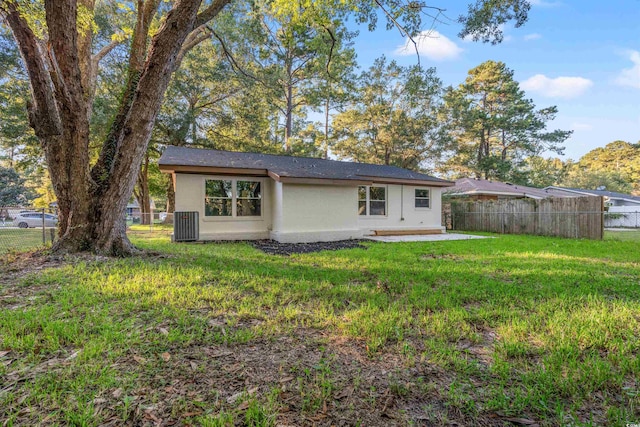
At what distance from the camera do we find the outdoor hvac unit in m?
9.27

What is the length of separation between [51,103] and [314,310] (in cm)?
583

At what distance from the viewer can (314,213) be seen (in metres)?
10.1

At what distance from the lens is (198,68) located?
17.5 m

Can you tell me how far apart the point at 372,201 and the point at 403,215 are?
5.57ft

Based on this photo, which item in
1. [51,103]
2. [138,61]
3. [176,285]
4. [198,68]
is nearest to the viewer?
[176,285]

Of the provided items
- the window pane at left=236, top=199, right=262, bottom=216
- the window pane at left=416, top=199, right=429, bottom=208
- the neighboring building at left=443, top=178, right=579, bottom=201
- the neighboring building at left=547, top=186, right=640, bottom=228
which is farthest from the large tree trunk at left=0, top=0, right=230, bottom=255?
the neighboring building at left=547, top=186, right=640, bottom=228

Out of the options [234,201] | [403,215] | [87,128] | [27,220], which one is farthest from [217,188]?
[27,220]

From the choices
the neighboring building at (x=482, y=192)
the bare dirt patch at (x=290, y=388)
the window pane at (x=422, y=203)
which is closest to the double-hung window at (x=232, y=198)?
the window pane at (x=422, y=203)

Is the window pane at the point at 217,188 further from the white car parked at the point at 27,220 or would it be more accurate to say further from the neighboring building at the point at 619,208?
the neighboring building at the point at 619,208

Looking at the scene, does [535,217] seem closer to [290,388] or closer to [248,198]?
[248,198]

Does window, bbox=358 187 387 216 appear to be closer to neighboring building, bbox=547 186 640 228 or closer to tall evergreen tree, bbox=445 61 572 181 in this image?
tall evergreen tree, bbox=445 61 572 181

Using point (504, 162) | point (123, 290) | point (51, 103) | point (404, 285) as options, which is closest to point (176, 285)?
point (123, 290)

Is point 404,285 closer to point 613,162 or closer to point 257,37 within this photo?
point 257,37

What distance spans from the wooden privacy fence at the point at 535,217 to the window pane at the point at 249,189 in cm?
1170
